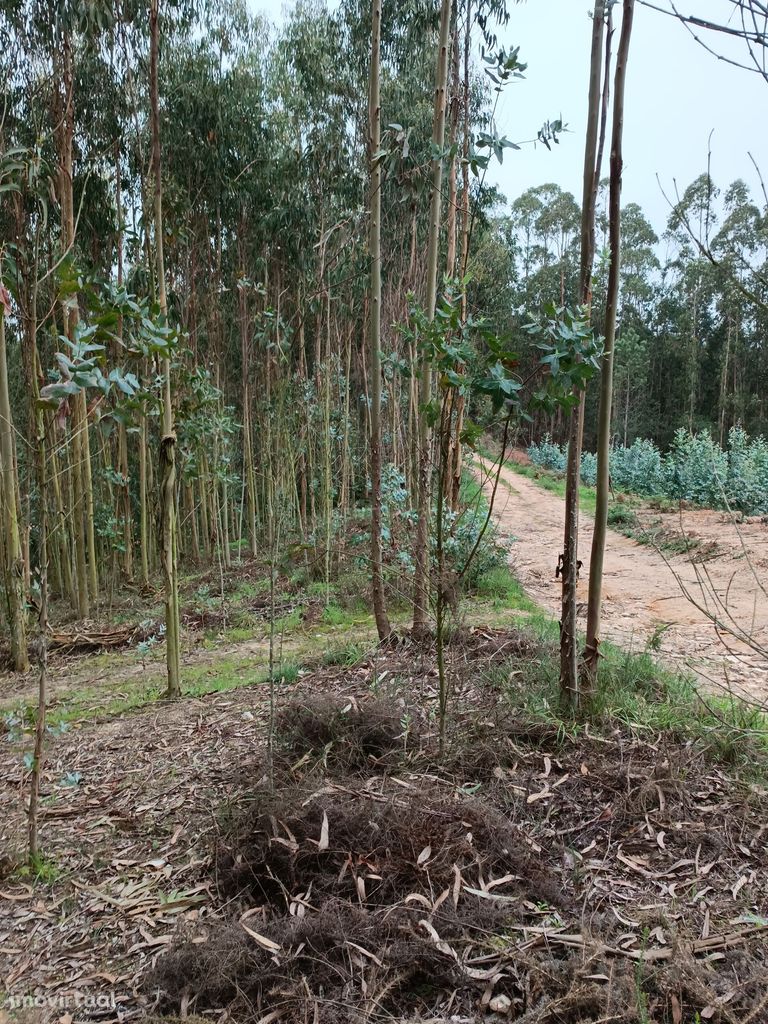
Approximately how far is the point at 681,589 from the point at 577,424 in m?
0.96

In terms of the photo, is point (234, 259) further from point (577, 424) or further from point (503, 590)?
point (577, 424)

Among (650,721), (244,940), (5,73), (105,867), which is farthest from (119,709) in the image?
(5,73)

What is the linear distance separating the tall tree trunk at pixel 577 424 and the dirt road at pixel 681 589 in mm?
460

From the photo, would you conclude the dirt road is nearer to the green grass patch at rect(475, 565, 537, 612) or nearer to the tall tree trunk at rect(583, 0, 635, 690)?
the green grass patch at rect(475, 565, 537, 612)

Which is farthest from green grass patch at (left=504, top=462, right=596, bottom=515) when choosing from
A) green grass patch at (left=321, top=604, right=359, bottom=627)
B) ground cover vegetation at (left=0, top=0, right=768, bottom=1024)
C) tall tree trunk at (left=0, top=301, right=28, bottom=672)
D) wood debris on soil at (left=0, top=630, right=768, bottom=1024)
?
wood debris on soil at (left=0, top=630, right=768, bottom=1024)

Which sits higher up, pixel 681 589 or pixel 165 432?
pixel 165 432

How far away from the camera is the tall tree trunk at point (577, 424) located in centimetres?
298

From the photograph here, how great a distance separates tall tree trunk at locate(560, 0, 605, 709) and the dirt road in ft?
1.51

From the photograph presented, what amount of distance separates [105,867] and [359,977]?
3.84 ft

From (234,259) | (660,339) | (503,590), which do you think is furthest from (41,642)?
(660,339)

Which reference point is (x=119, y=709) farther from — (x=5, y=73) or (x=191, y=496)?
(x=191, y=496)

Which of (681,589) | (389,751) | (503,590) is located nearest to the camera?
(389,751)

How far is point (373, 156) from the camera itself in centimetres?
428

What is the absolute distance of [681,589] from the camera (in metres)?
3.17
